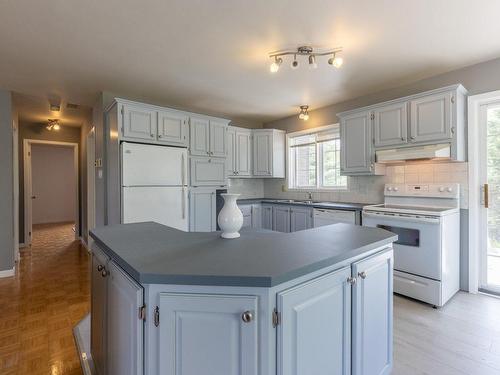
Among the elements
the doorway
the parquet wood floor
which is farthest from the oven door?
the doorway

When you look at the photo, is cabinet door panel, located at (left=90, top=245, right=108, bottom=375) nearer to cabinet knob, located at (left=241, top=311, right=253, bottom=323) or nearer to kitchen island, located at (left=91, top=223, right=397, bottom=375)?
kitchen island, located at (left=91, top=223, right=397, bottom=375)

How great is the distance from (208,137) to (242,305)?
3.27 meters

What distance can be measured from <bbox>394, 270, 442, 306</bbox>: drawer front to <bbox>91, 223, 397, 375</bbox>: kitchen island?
5.26 ft

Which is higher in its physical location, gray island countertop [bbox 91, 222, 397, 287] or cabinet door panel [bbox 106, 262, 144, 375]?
gray island countertop [bbox 91, 222, 397, 287]

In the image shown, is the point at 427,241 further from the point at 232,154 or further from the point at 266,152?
the point at 232,154

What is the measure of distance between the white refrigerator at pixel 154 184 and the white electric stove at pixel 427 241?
2291 millimetres

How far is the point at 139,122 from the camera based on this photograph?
10.6 ft

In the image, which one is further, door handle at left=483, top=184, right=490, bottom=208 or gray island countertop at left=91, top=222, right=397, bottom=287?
door handle at left=483, top=184, right=490, bottom=208

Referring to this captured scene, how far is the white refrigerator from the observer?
3.07 m

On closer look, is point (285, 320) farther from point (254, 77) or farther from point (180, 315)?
point (254, 77)

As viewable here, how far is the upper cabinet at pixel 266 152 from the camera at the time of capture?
16.5ft

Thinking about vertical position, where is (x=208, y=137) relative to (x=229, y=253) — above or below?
above

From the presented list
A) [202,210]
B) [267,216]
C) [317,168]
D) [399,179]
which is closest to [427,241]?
[399,179]

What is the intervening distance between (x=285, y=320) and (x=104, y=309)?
1.00 meters
